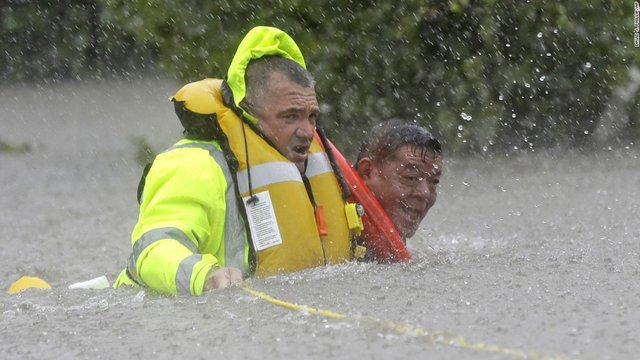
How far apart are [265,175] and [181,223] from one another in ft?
1.57

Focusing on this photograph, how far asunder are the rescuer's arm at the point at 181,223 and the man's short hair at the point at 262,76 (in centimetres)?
40

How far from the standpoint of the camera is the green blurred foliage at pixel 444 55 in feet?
33.7

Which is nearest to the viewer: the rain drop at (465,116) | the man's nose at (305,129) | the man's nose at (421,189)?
the man's nose at (305,129)

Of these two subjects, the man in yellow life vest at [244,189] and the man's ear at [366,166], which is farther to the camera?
the man's ear at [366,166]

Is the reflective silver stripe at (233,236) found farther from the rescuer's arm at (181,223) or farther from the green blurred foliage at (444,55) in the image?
the green blurred foliage at (444,55)

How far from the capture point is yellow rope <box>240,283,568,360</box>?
3926 millimetres

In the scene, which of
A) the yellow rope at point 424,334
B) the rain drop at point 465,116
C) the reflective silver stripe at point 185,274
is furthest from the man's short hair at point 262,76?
the rain drop at point 465,116

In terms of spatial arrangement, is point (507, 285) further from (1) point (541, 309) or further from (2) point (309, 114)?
(2) point (309, 114)

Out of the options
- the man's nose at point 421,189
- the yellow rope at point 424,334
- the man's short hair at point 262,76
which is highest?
the man's short hair at point 262,76

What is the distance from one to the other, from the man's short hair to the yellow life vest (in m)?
0.13

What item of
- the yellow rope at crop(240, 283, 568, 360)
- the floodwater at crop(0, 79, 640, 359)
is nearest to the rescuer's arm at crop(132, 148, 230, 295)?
the floodwater at crop(0, 79, 640, 359)

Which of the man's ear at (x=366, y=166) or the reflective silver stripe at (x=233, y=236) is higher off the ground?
the man's ear at (x=366, y=166)

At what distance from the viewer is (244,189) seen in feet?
18.5

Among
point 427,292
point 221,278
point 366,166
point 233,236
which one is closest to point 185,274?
point 221,278
